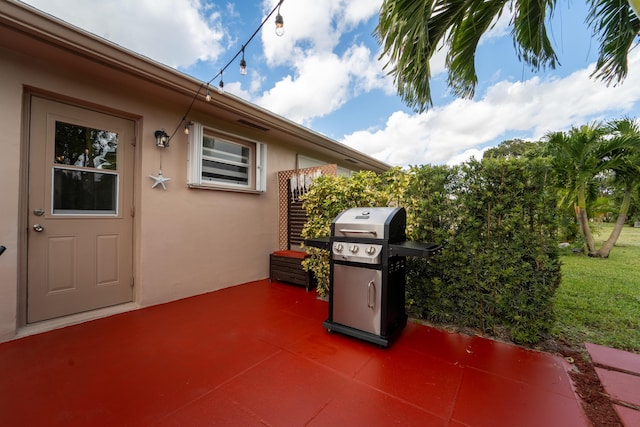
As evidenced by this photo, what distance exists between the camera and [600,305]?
361 centimetres

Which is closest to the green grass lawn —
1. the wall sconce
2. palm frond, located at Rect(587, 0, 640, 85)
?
palm frond, located at Rect(587, 0, 640, 85)

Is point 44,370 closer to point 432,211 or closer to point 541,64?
point 432,211

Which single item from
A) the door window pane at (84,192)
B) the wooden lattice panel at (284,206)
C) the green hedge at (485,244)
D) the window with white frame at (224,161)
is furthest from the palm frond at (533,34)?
the door window pane at (84,192)

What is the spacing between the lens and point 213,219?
177 inches

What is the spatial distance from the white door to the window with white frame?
0.86 meters

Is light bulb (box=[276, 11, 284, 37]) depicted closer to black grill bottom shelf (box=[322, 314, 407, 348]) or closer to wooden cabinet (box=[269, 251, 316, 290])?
black grill bottom shelf (box=[322, 314, 407, 348])

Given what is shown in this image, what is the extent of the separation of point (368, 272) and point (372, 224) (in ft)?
1.65

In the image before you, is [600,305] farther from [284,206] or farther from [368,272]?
[284,206]

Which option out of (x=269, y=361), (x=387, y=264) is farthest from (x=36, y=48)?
(x=387, y=264)

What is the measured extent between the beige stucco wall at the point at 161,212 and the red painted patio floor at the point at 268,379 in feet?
2.70

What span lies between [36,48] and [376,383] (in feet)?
15.3

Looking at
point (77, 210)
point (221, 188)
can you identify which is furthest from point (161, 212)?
point (221, 188)

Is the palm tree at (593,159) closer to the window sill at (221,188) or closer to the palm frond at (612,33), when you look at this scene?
the palm frond at (612,33)

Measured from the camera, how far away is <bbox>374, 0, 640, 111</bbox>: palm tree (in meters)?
2.50
